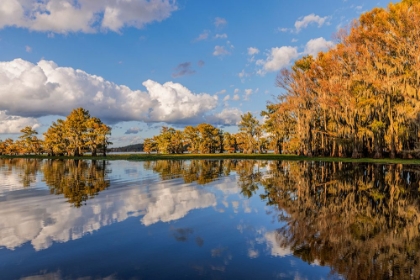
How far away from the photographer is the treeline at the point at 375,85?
118 ft

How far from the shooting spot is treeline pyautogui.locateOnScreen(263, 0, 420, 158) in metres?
36.0

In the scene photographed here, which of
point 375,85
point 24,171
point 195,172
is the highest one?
point 375,85

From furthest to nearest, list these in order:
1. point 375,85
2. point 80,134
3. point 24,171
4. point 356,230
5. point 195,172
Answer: point 80,134 → point 375,85 → point 24,171 → point 195,172 → point 356,230

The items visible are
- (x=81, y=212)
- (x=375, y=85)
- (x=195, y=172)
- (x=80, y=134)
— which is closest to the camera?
(x=81, y=212)

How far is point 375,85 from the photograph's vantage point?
3709 centimetres

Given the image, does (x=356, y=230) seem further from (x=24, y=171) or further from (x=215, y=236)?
(x=24, y=171)

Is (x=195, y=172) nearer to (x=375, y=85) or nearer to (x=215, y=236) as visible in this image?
(x=215, y=236)

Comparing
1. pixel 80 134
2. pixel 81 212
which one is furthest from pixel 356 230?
pixel 80 134

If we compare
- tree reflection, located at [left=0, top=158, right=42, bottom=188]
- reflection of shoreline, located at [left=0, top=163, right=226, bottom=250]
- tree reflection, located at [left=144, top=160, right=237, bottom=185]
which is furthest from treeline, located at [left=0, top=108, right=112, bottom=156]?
reflection of shoreline, located at [left=0, top=163, right=226, bottom=250]

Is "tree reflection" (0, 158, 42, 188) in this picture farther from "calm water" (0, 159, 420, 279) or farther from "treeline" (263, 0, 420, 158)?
"treeline" (263, 0, 420, 158)

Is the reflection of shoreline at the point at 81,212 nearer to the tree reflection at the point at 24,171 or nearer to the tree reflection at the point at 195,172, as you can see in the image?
the tree reflection at the point at 195,172

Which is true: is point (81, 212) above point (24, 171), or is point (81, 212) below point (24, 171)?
above

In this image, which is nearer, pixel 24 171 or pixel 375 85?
pixel 24 171

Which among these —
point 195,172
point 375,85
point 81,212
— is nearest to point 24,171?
point 195,172
